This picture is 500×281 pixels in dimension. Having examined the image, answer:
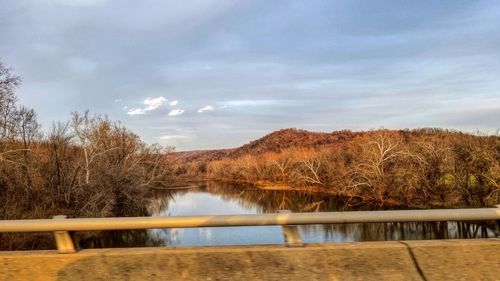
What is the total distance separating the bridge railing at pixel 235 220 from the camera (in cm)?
461

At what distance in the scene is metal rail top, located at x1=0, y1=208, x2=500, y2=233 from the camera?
15.1ft

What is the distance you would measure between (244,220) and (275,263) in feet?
1.75

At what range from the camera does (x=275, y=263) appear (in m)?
4.51

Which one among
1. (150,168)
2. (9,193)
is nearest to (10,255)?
(9,193)

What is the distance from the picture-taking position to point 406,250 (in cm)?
462

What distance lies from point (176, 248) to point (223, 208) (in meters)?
44.5

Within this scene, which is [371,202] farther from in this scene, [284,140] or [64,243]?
[284,140]

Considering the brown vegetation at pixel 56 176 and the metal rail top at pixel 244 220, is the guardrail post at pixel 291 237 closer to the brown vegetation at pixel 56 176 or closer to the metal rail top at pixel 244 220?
the metal rail top at pixel 244 220

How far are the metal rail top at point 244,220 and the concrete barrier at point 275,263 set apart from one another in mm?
289

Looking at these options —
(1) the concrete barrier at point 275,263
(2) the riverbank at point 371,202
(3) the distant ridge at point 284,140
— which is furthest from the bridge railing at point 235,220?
(3) the distant ridge at point 284,140

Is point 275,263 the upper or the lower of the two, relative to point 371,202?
upper

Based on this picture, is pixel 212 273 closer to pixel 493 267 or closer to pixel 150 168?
pixel 493 267

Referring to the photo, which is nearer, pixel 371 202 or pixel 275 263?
pixel 275 263

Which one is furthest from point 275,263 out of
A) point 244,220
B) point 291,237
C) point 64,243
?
point 64,243
